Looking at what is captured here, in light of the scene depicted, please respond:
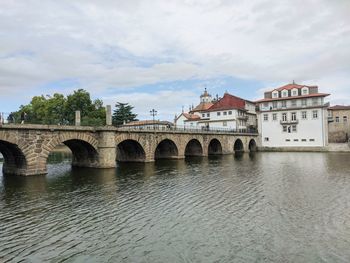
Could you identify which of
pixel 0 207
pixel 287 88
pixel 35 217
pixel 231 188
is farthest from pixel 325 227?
pixel 287 88

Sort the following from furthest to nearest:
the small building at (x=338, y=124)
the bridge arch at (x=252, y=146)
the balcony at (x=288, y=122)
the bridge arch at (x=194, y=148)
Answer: the bridge arch at (x=252, y=146), the small building at (x=338, y=124), the balcony at (x=288, y=122), the bridge arch at (x=194, y=148)

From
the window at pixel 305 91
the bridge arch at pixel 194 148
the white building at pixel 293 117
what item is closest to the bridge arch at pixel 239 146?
the white building at pixel 293 117

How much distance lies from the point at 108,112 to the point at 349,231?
2704 cm

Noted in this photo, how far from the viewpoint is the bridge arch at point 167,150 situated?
46.1 metres

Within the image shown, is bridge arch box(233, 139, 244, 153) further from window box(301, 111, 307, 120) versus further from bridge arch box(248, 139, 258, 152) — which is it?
window box(301, 111, 307, 120)

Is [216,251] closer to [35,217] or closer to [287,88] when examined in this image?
[35,217]

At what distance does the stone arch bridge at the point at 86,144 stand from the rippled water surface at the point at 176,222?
3.92m

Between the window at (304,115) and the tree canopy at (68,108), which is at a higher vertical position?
the tree canopy at (68,108)

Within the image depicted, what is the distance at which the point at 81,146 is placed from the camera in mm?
34969

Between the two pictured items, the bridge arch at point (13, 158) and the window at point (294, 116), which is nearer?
the bridge arch at point (13, 158)

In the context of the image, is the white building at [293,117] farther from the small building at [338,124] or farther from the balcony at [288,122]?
the small building at [338,124]

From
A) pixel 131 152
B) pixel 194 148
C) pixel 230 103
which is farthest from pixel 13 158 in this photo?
pixel 230 103

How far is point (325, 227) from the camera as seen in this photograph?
12.4 meters

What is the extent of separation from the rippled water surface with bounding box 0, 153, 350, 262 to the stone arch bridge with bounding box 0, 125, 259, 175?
3.92 metres
